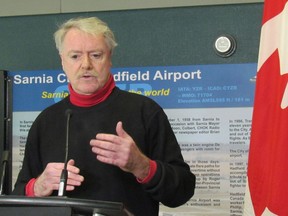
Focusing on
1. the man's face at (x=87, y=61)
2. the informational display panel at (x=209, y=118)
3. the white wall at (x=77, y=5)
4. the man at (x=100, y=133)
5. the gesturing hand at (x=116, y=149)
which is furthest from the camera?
the white wall at (x=77, y=5)

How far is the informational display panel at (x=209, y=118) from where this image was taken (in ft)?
8.87

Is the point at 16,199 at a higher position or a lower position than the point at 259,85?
lower

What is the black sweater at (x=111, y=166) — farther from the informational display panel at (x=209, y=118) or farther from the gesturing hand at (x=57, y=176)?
the informational display panel at (x=209, y=118)

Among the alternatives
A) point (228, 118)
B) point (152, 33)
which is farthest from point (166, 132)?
point (152, 33)

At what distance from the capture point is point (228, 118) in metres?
2.74

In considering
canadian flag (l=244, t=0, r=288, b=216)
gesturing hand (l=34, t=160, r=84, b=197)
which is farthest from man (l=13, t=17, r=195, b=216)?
canadian flag (l=244, t=0, r=288, b=216)

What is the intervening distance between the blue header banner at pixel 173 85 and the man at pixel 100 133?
986 mm

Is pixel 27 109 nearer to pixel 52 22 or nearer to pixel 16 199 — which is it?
pixel 52 22

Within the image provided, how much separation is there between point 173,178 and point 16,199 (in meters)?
0.78

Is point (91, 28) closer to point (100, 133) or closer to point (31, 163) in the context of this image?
point (100, 133)

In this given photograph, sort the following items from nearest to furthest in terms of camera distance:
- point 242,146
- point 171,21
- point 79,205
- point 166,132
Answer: point 79,205 → point 166,132 → point 242,146 → point 171,21

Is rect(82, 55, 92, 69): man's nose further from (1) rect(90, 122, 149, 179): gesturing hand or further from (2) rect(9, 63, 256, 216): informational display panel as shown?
(2) rect(9, 63, 256, 216): informational display panel

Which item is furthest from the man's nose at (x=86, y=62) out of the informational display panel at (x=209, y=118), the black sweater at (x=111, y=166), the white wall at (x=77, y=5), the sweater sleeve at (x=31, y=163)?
the white wall at (x=77, y=5)

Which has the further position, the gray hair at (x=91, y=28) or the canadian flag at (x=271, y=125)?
the gray hair at (x=91, y=28)
